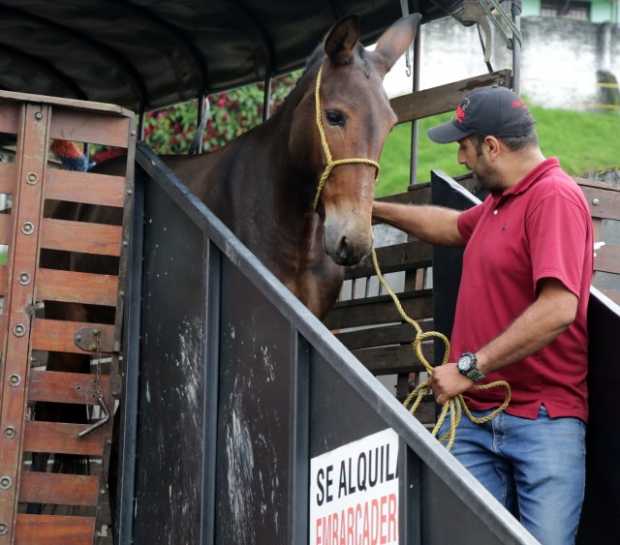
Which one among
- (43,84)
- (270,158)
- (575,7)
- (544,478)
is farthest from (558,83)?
(544,478)

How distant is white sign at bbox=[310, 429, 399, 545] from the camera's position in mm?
3402

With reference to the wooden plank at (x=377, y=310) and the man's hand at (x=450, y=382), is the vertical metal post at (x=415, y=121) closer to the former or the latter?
the wooden plank at (x=377, y=310)

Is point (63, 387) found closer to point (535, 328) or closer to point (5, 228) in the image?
point (5, 228)

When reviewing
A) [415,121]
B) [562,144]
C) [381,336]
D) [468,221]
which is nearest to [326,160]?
[468,221]

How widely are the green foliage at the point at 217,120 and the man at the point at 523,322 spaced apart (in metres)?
15.2

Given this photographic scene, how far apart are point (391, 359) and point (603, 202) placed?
151 cm

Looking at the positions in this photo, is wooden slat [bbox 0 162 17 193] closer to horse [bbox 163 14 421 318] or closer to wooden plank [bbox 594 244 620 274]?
horse [bbox 163 14 421 318]

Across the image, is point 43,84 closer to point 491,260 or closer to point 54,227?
point 54,227

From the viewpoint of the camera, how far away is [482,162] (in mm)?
4426

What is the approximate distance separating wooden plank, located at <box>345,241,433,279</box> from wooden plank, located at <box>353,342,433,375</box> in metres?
0.47

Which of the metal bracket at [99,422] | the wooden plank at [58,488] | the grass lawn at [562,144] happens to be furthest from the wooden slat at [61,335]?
the grass lawn at [562,144]

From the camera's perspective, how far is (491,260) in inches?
170

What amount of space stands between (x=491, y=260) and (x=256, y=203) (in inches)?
76.7

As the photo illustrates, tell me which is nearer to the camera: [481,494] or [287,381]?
[481,494]
